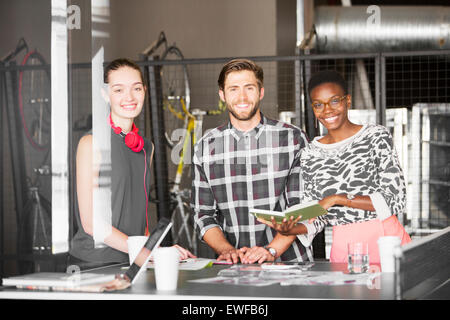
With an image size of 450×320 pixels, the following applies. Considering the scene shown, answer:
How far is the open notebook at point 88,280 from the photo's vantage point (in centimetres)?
201

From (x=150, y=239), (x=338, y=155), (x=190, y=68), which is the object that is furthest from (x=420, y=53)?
(x=150, y=239)

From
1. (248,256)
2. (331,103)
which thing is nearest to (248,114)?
(331,103)

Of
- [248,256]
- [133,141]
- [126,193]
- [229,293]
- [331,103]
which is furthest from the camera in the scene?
[331,103]

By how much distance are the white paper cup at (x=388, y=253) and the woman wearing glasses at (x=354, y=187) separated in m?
0.67

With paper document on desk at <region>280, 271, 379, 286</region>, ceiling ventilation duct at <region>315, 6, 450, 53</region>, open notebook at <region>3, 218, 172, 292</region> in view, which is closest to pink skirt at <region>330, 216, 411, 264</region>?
paper document on desk at <region>280, 271, 379, 286</region>

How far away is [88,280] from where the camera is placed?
6.77ft

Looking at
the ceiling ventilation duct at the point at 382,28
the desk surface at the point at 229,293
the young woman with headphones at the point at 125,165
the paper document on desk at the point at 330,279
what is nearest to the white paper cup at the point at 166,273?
the desk surface at the point at 229,293

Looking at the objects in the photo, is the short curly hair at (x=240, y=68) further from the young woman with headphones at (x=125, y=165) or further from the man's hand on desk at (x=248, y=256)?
the man's hand on desk at (x=248, y=256)

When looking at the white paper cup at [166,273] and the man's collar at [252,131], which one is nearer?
the white paper cup at [166,273]

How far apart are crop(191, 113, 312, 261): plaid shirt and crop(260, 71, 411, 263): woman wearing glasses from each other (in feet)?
0.35

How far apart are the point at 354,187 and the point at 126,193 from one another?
107 centimetres

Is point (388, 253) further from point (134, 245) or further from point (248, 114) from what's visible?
point (248, 114)

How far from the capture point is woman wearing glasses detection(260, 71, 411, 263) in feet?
10.1

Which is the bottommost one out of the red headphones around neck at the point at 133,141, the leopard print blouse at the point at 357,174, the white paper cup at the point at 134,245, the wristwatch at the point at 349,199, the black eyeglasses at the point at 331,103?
the white paper cup at the point at 134,245
